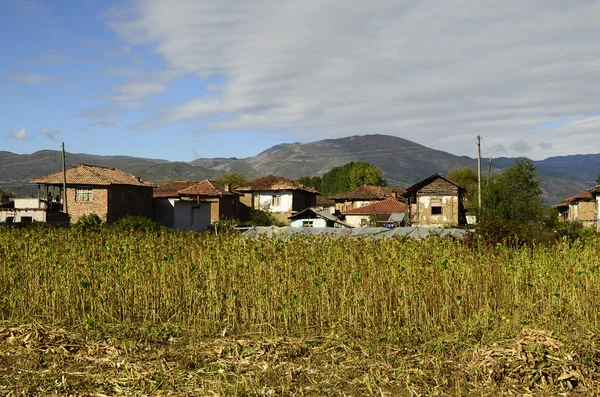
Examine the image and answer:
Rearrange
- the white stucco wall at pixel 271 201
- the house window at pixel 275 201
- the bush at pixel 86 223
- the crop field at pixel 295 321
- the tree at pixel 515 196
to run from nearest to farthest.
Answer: the crop field at pixel 295 321 → the bush at pixel 86 223 → the tree at pixel 515 196 → the white stucco wall at pixel 271 201 → the house window at pixel 275 201

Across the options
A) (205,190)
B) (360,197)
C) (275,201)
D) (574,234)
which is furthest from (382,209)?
(574,234)

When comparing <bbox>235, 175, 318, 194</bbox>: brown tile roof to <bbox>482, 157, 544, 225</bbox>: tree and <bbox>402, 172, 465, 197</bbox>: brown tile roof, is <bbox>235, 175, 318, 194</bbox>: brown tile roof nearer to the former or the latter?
<bbox>402, 172, 465, 197</bbox>: brown tile roof

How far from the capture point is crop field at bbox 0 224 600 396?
5613mm

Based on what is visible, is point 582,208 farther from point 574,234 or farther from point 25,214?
point 25,214

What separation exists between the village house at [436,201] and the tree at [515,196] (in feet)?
9.54

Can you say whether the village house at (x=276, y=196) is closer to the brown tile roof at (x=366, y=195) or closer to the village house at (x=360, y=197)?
the brown tile roof at (x=366, y=195)

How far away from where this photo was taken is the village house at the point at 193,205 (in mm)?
50562

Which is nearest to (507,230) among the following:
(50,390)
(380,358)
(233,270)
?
(233,270)

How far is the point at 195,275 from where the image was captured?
920 cm

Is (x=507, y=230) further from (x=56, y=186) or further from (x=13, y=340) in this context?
(x=56, y=186)

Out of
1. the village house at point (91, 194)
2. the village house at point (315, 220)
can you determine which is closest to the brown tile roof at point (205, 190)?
the village house at point (91, 194)

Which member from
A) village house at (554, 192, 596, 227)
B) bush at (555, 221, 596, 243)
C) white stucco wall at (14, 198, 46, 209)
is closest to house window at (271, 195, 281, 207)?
white stucco wall at (14, 198, 46, 209)

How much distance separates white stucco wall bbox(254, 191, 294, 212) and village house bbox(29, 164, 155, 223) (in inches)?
646

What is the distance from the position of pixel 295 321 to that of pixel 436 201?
3540 cm
